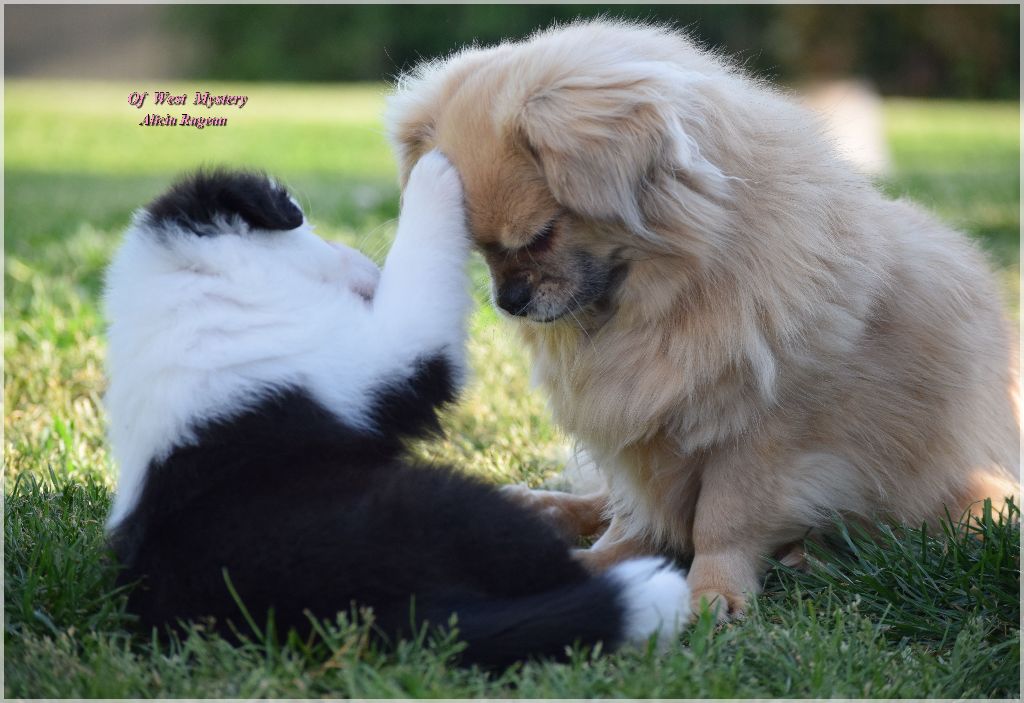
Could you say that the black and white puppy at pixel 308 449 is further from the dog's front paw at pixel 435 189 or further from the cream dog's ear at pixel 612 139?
the cream dog's ear at pixel 612 139

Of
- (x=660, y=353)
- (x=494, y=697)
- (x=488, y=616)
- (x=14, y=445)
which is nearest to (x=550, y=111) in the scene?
(x=660, y=353)

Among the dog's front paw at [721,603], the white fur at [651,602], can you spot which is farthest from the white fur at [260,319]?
the dog's front paw at [721,603]

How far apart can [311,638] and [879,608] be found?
1.38 meters

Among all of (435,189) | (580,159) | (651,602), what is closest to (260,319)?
(435,189)

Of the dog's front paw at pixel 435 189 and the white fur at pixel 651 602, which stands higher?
the dog's front paw at pixel 435 189

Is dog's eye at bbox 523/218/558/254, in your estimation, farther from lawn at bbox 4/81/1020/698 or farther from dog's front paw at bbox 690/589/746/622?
dog's front paw at bbox 690/589/746/622

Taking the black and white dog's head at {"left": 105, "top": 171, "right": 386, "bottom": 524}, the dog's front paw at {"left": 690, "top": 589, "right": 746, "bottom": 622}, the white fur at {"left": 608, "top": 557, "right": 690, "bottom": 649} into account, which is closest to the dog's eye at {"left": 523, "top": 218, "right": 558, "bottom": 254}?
the black and white dog's head at {"left": 105, "top": 171, "right": 386, "bottom": 524}

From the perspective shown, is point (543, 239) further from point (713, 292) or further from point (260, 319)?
point (260, 319)

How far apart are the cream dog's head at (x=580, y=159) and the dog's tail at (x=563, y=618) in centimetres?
86

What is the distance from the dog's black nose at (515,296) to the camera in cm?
279

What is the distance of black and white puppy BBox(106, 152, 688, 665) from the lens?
2135 mm

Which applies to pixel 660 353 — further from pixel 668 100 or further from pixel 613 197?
pixel 668 100

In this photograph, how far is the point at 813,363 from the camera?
2.75m

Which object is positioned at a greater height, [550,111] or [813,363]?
[550,111]
